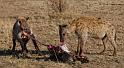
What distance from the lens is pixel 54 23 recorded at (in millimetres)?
16906

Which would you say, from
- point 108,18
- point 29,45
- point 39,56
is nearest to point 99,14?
point 108,18

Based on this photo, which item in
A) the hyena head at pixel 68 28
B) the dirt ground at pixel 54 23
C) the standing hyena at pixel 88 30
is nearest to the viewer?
the dirt ground at pixel 54 23

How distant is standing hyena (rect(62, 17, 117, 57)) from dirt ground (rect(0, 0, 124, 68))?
18.6 inches

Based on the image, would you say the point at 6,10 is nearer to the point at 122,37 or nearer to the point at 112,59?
the point at 122,37

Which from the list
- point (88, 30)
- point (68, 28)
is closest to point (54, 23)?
point (88, 30)

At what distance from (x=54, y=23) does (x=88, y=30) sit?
5.63 meters

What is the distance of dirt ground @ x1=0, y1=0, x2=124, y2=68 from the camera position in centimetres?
1091

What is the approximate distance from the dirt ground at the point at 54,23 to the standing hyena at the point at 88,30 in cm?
47

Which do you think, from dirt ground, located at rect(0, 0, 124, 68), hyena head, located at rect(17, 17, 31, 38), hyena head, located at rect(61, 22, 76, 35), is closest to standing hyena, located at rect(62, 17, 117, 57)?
hyena head, located at rect(61, 22, 76, 35)

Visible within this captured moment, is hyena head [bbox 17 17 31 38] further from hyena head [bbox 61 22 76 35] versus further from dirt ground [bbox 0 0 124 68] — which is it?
hyena head [bbox 61 22 76 35]

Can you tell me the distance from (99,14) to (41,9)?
305cm

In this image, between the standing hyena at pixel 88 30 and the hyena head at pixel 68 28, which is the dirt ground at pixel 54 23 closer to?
the standing hyena at pixel 88 30

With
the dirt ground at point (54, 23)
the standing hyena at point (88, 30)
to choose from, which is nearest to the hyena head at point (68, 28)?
the standing hyena at point (88, 30)

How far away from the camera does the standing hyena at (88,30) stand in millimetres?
11211
